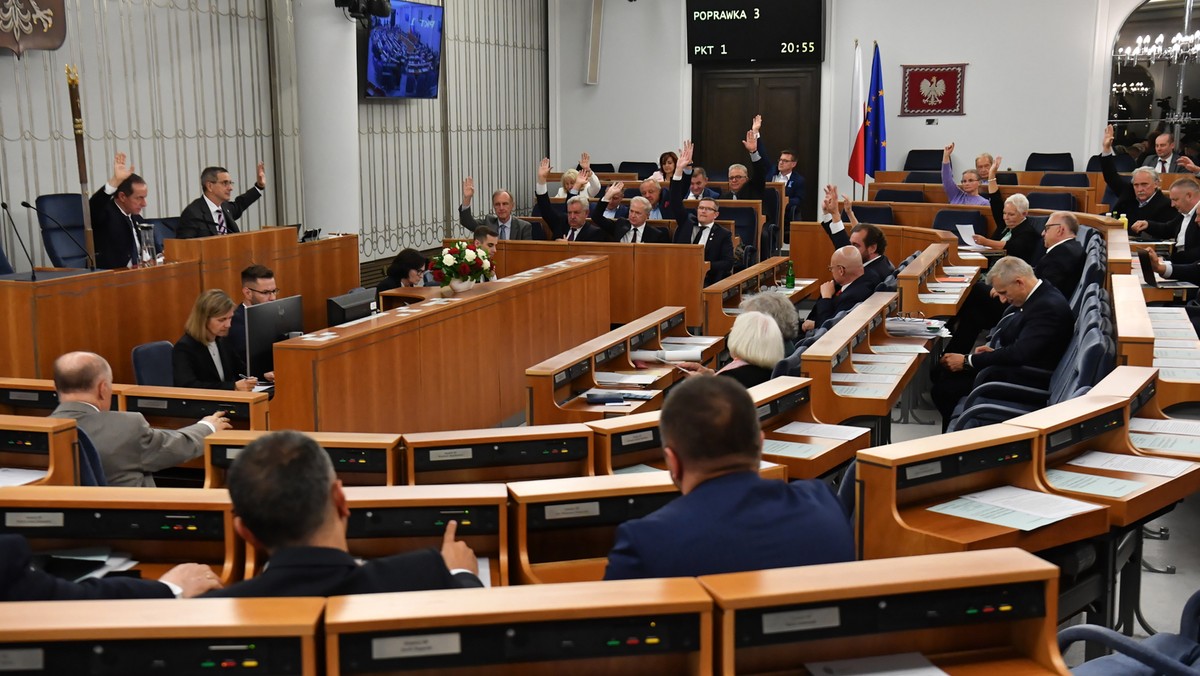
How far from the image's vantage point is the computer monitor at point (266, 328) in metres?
5.45

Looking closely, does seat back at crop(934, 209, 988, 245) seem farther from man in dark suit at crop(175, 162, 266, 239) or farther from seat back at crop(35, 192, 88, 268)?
seat back at crop(35, 192, 88, 268)

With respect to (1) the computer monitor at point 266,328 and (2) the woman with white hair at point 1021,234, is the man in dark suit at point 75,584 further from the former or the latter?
(2) the woman with white hair at point 1021,234

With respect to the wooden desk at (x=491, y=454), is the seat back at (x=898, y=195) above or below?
above

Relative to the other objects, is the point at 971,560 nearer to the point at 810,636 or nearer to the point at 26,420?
the point at 810,636

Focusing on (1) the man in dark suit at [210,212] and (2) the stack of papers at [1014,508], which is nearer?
(2) the stack of papers at [1014,508]

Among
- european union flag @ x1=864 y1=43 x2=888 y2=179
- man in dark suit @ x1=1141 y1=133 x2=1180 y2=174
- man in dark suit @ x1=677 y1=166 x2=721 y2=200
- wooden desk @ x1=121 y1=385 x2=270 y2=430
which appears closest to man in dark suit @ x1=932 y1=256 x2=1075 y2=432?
wooden desk @ x1=121 y1=385 x2=270 y2=430

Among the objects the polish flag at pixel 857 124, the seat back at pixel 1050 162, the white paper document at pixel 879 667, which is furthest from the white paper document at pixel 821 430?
the seat back at pixel 1050 162

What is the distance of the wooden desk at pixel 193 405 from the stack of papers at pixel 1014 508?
111 inches

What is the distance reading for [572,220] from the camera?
32.0 ft

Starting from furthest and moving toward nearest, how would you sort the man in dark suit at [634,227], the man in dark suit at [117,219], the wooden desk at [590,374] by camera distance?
the man in dark suit at [634,227] → the man in dark suit at [117,219] → the wooden desk at [590,374]

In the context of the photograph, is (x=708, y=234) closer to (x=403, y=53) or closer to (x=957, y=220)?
(x=957, y=220)

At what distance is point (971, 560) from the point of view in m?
2.21

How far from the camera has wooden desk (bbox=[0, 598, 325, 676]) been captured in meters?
1.79

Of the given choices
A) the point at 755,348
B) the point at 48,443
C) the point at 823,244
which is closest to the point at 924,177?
the point at 823,244
